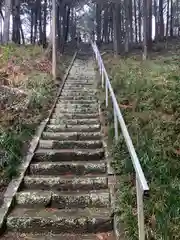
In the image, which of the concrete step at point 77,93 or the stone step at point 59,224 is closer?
the stone step at point 59,224

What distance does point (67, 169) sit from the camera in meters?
7.22

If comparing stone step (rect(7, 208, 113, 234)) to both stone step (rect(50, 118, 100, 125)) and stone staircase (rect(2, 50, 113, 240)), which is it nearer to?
stone staircase (rect(2, 50, 113, 240))

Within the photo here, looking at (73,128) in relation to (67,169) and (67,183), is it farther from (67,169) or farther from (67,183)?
(67,183)

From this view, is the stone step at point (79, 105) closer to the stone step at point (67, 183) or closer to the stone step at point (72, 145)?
the stone step at point (72, 145)

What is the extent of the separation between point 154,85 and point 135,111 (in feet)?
7.30

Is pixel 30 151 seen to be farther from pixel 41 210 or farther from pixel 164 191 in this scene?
pixel 164 191

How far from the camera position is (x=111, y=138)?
8328 millimetres

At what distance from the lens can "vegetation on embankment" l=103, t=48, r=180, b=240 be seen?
503 centimetres

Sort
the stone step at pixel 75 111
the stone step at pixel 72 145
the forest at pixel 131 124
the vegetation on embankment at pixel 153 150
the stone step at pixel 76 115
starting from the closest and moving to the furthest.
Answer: the vegetation on embankment at pixel 153 150
the forest at pixel 131 124
the stone step at pixel 72 145
the stone step at pixel 76 115
the stone step at pixel 75 111

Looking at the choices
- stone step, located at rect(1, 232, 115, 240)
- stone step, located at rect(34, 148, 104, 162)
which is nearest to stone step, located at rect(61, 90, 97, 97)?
stone step, located at rect(34, 148, 104, 162)

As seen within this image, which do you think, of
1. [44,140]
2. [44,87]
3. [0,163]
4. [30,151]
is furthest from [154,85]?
[0,163]

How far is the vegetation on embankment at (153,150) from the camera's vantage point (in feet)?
16.5


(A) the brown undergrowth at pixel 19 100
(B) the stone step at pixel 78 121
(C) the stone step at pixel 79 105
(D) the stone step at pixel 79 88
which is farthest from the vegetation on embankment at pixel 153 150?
(A) the brown undergrowth at pixel 19 100

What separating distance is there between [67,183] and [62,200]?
1.71ft
